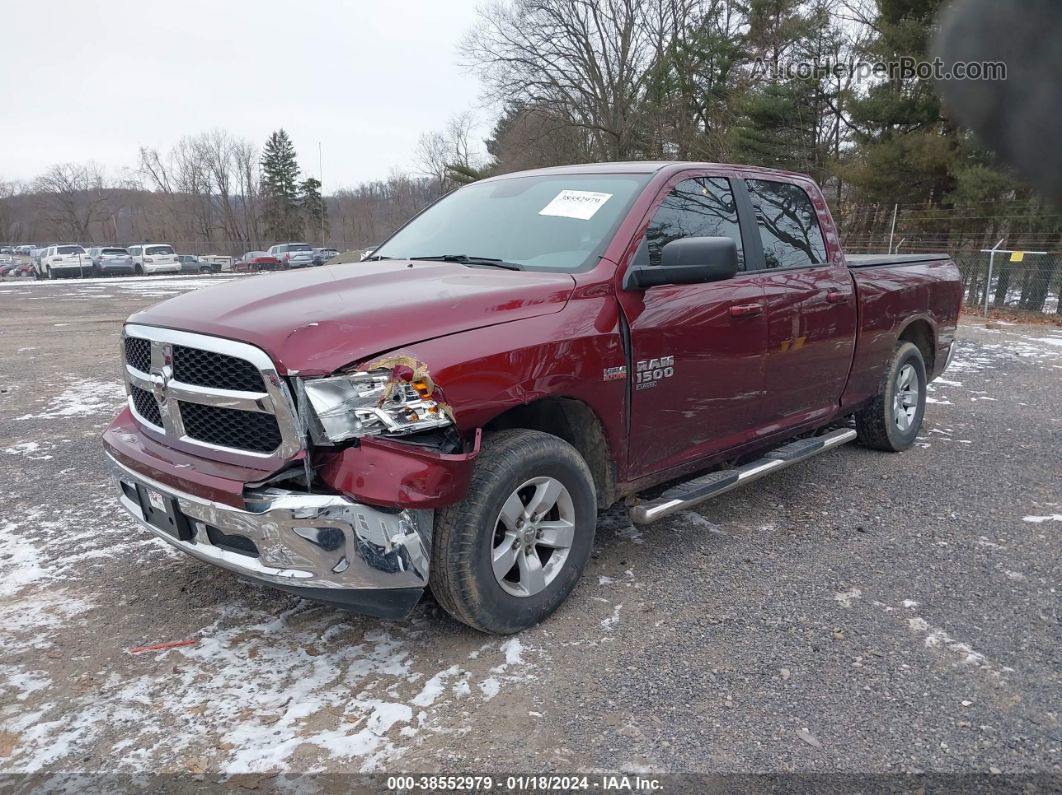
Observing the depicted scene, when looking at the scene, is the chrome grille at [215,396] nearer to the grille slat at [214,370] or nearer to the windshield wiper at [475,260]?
the grille slat at [214,370]

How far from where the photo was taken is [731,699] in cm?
260

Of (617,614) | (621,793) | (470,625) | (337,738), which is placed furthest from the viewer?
(617,614)

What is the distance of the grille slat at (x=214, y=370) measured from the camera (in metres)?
2.56

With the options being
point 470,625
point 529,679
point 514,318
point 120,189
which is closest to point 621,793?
point 529,679

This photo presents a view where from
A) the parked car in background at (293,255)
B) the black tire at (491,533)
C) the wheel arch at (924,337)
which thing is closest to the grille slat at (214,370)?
the black tire at (491,533)

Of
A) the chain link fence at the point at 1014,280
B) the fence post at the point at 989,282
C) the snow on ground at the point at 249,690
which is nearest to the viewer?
the snow on ground at the point at 249,690

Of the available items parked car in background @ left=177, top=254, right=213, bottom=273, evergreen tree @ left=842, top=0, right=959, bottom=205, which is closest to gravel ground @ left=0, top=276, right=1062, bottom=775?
evergreen tree @ left=842, top=0, right=959, bottom=205

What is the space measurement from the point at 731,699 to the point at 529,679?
72cm

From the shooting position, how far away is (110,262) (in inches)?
1537

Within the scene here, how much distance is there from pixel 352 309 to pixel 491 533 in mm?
975

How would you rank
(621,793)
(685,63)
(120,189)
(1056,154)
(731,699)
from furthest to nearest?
(120,189)
(685,63)
(731,699)
(621,793)
(1056,154)

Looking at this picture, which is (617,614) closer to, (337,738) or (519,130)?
(337,738)

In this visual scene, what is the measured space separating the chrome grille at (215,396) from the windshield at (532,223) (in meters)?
1.38

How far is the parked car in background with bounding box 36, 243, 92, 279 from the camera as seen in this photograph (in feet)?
126
